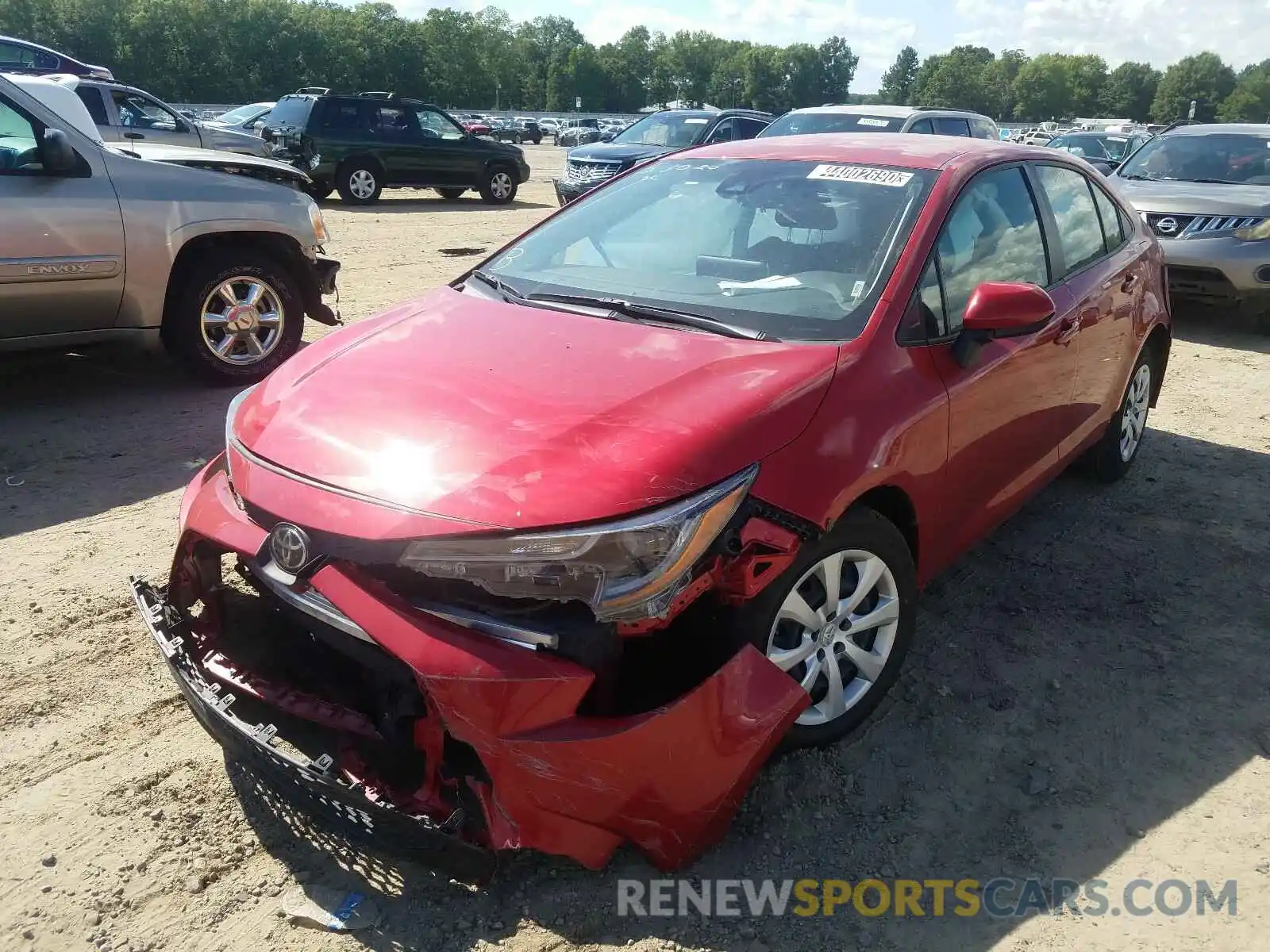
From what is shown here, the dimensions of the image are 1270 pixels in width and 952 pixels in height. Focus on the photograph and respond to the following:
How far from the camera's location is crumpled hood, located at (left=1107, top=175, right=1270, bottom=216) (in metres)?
8.41

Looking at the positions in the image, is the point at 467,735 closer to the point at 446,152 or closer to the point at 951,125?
the point at 951,125

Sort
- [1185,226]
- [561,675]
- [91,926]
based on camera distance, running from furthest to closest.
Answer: [1185,226] → [91,926] → [561,675]

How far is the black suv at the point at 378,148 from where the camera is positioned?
1634cm

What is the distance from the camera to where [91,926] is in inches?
89.7

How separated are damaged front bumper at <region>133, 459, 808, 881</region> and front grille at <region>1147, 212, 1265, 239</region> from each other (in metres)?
7.76

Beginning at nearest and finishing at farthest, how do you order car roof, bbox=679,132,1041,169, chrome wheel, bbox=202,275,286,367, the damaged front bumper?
the damaged front bumper
car roof, bbox=679,132,1041,169
chrome wheel, bbox=202,275,286,367

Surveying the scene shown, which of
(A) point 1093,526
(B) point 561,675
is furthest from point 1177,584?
(B) point 561,675

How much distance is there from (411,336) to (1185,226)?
7.95 m

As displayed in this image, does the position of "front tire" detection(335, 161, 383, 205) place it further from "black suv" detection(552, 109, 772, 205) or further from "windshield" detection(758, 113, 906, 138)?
"windshield" detection(758, 113, 906, 138)

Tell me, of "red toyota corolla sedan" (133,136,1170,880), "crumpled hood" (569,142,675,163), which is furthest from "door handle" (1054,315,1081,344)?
"crumpled hood" (569,142,675,163)

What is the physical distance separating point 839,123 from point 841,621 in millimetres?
10200

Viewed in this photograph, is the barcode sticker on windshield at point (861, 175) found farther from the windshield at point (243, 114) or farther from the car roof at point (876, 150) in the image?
the windshield at point (243, 114)

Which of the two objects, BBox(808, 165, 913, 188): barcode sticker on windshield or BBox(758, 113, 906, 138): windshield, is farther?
BBox(758, 113, 906, 138): windshield

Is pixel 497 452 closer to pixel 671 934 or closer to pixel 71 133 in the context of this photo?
pixel 671 934
